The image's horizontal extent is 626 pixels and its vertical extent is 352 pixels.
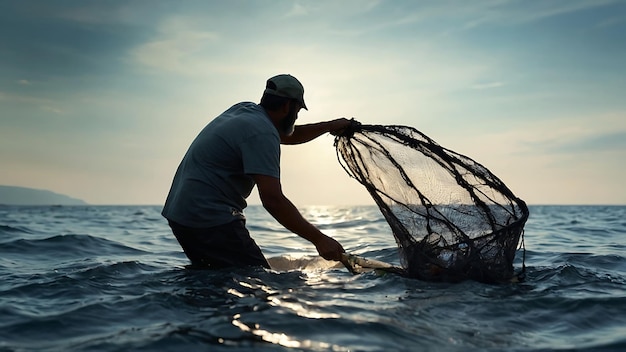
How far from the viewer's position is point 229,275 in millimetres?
4863

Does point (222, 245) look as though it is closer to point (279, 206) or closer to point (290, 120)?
point (279, 206)

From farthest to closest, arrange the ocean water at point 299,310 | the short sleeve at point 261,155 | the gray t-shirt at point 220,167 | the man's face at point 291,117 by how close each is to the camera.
Result: the man's face at point 291,117 < the gray t-shirt at point 220,167 < the short sleeve at point 261,155 < the ocean water at point 299,310

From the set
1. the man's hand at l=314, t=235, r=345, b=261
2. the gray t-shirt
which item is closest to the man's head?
the gray t-shirt

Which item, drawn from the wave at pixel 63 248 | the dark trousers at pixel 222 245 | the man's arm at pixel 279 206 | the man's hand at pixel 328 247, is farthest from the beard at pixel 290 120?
the wave at pixel 63 248

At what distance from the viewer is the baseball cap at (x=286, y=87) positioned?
4.90m

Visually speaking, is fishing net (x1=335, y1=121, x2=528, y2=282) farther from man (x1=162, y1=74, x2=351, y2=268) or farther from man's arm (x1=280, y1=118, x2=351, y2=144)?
man (x1=162, y1=74, x2=351, y2=268)

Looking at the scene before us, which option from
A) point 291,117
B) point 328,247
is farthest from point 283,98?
point 328,247

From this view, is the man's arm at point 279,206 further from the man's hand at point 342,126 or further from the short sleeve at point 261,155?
the man's hand at point 342,126

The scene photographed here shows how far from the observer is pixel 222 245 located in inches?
194

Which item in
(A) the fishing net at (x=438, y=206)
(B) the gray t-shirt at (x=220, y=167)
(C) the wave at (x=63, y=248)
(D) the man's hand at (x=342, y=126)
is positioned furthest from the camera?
(C) the wave at (x=63, y=248)

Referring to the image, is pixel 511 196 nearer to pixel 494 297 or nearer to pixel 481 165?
pixel 481 165

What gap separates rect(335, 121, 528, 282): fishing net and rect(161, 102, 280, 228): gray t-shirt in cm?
130

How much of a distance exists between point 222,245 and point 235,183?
551mm

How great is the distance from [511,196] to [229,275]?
268 cm
